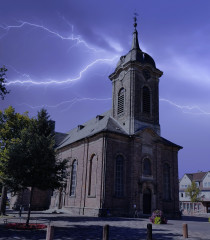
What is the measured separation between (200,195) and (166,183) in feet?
93.4

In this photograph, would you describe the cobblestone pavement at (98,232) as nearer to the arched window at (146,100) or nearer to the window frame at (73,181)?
the window frame at (73,181)

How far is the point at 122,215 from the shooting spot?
25828 mm

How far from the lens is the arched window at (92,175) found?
2727 centimetres

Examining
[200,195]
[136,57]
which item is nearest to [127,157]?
[136,57]

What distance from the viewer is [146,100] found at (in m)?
33.0

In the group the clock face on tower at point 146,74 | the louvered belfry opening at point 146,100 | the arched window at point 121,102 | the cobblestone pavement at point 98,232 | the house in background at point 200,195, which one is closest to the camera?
the cobblestone pavement at point 98,232

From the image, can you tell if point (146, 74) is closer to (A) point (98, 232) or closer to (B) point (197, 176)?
(A) point (98, 232)

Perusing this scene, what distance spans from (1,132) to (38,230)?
14.0 meters

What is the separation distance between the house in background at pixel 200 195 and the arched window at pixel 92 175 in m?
31.4

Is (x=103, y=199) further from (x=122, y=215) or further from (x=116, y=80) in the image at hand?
(x=116, y=80)

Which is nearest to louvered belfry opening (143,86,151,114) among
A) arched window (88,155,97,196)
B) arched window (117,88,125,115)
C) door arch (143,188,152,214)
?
arched window (117,88,125,115)

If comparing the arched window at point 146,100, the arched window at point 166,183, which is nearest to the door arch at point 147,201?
the arched window at point 166,183

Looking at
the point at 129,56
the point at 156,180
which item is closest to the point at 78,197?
the point at 156,180

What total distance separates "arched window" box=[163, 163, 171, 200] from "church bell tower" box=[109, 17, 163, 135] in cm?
484
